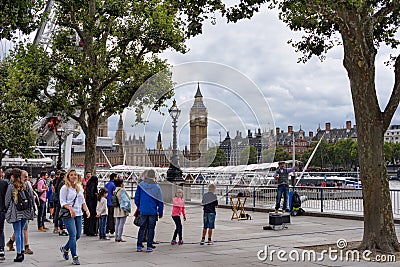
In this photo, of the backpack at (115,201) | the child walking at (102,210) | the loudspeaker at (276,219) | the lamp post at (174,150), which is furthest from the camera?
the loudspeaker at (276,219)

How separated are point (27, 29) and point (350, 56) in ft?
34.7

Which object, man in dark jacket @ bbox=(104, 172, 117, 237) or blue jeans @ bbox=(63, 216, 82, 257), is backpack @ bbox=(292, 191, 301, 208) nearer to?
man in dark jacket @ bbox=(104, 172, 117, 237)

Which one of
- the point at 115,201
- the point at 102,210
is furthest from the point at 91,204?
the point at 115,201

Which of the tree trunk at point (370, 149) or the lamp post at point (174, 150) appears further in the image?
the tree trunk at point (370, 149)

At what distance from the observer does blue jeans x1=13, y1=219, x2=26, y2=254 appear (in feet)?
35.1

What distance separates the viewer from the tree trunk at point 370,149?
11.5 meters

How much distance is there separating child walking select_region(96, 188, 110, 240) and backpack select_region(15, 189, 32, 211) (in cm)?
343

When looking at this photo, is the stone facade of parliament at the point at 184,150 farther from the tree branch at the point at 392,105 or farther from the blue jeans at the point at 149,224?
the tree branch at the point at 392,105

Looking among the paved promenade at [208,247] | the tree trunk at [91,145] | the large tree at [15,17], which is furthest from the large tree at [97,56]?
the paved promenade at [208,247]

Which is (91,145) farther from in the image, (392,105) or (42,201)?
(392,105)

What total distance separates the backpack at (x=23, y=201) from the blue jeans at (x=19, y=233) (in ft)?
1.05

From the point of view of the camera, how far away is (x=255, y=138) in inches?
380

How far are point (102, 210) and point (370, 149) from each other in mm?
7375

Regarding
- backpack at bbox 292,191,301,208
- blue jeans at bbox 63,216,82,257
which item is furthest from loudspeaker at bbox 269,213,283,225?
blue jeans at bbox 63,216,82,257
